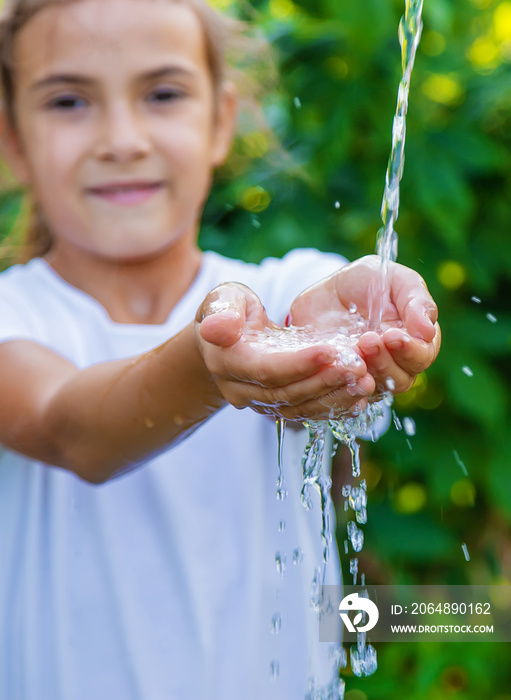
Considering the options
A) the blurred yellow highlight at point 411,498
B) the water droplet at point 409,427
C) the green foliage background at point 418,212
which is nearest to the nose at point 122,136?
the green foliage background at point 418,212

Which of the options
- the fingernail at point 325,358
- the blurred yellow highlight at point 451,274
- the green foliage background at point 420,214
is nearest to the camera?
the fingernail at point 325,358

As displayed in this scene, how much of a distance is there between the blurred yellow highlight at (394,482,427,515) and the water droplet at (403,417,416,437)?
170 millimetres

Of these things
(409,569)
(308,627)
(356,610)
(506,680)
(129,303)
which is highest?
(129,303)

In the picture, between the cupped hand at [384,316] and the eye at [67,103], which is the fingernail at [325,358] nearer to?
the cupped hand at [384,316]

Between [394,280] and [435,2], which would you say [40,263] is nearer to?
[394,280]

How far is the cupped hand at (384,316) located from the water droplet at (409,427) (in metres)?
0.80

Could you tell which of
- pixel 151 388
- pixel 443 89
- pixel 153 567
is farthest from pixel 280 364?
pixel 443 89

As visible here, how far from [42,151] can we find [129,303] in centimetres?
26

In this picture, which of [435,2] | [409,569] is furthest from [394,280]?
[409,569]

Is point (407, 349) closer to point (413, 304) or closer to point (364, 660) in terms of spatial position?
point (413, 304)

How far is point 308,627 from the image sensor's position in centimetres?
124

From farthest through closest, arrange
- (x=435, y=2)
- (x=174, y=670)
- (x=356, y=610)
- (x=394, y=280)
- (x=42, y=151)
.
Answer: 1. (x=356, y=610)
2. (x=435, y=2)
3. (x=42, y=151)
4. (x=174, y=670)
5. (x=394, y=280)

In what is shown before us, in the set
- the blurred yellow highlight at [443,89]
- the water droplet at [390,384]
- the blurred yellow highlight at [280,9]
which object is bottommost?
the blurred yellow highlight at [443,89]

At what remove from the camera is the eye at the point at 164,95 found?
126cm
